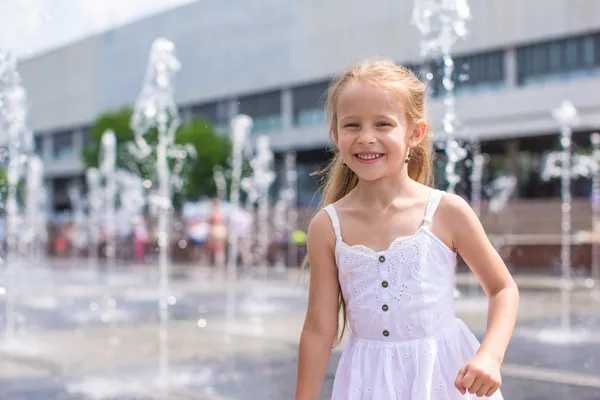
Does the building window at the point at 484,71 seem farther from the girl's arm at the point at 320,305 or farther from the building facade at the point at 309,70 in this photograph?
the girl's arm at the point at 320,305

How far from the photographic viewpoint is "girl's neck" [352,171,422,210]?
2053 millimetres

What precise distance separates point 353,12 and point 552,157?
12121 millimetres

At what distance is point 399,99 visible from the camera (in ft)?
6.44

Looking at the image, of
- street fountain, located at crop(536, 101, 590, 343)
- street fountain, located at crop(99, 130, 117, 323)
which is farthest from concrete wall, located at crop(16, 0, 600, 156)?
street fountain, located at crop(99, 130, 117, 323)

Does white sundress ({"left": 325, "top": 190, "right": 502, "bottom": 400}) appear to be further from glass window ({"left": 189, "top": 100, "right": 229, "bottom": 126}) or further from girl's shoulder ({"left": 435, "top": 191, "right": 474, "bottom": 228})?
glass window ({"left": 189, "top": 100, "right": 229, "bottom": 126})

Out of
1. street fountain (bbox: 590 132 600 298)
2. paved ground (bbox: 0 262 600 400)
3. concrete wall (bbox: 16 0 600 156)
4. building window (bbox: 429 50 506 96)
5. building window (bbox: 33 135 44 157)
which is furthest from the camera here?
building window (bbox: 33 135 44 157)

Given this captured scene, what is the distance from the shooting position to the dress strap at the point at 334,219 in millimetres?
2044

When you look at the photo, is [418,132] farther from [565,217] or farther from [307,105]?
[307,105]

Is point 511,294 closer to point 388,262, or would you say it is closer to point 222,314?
point 388,262

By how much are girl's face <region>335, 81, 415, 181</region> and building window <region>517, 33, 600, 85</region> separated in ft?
117

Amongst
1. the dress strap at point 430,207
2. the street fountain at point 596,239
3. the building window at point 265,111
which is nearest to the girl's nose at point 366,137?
the dress strap at point 430,207

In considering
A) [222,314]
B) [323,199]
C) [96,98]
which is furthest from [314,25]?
[323,199]

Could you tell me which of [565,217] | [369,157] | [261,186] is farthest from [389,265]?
[261,186]

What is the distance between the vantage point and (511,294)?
1.96 metres
